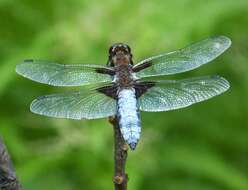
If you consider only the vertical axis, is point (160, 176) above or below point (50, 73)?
above

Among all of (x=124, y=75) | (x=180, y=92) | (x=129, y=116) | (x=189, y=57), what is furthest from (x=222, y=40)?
(x=129, y=116)

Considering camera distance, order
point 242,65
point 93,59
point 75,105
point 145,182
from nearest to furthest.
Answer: point 75,105, point 93,59, point 145,182, point 242,65

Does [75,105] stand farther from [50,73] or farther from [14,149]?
[14,149]

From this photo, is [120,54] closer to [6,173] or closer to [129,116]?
[129,116]

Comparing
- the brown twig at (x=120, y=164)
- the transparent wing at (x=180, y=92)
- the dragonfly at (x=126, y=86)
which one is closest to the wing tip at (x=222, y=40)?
the dragonfly at (x=126, y=86)

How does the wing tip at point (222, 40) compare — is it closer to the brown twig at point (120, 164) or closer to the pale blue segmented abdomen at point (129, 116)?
the pale blue segmented abdomen at point (129, 116)

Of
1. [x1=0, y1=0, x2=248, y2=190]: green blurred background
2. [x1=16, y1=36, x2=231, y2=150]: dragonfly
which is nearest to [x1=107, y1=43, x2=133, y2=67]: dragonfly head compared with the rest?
[x1=16, y1=36, x2=231, y2=150]: dragonfly

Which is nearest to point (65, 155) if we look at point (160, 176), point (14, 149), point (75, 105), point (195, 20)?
point (14, 149)
